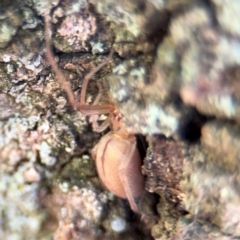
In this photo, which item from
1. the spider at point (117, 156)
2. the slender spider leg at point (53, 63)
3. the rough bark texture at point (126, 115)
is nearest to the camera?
the rough bark texture at point (126, 115)

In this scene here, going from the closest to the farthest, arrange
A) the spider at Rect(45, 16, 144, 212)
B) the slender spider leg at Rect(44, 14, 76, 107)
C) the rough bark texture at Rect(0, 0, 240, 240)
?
1. the rough bark texture at Rect(0, 0, 240, 240)
2. the slender spider leg at Rect(44, 14, 76, 107)
3. the spider at Rect(45, 16, 144, 212)

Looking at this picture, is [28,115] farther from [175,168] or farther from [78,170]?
[175,168]

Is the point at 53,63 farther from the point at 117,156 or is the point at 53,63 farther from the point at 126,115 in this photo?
the point at 117,156

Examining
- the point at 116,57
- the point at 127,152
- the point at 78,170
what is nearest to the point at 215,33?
the point at 116,57

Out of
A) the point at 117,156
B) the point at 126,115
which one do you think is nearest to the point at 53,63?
the point at 126,115

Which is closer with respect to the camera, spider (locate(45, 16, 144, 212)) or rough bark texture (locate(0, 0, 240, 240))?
rough bark texture (locate(0, 0, 240, 240))

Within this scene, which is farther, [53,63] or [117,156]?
[117,156]
